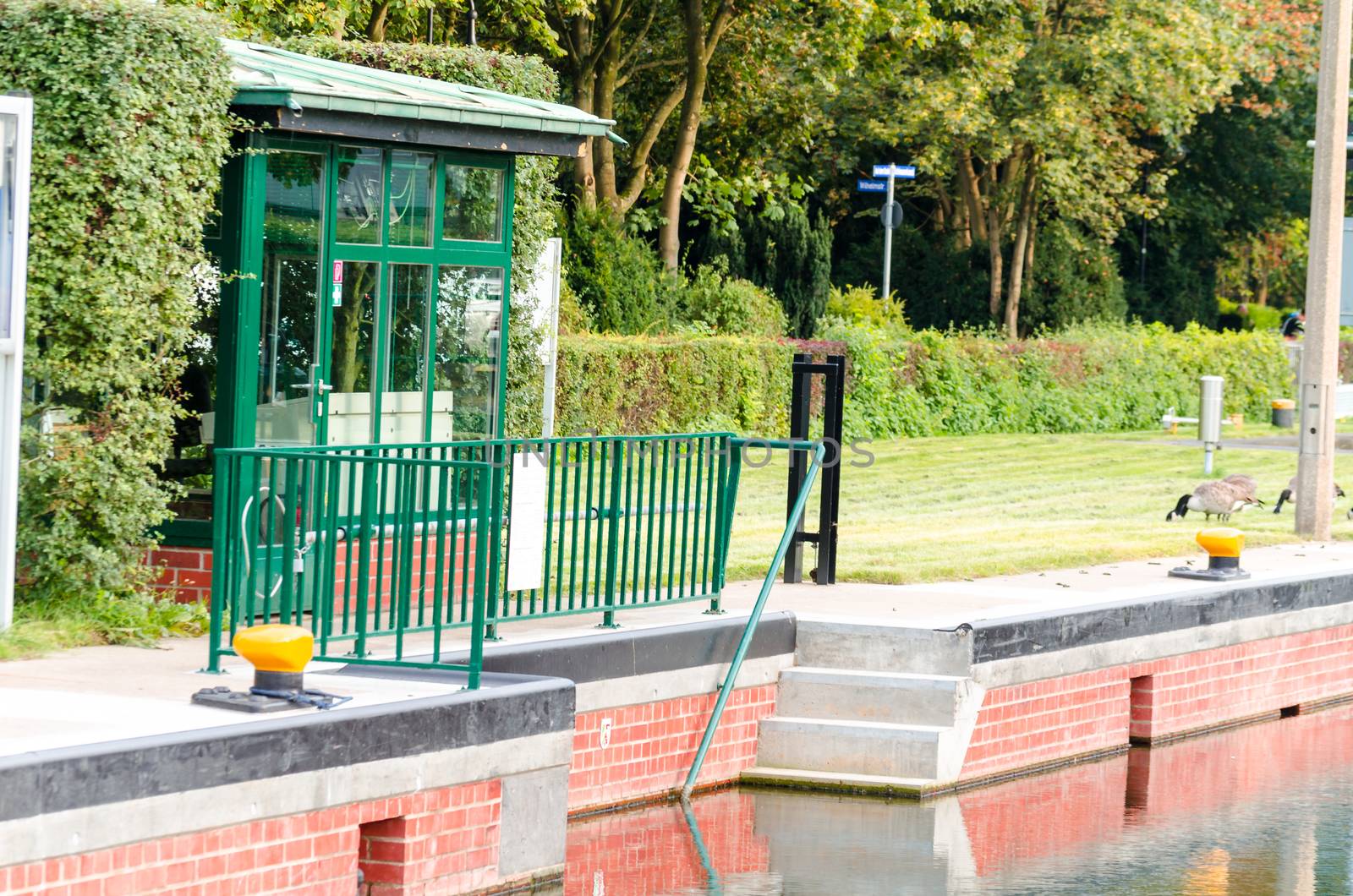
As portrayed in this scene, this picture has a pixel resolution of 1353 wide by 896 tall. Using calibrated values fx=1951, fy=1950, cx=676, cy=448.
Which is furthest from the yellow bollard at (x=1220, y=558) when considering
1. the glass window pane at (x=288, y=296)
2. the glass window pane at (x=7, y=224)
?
the glass window pane at (x=7, y=224)

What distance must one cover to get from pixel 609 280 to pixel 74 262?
660 inches

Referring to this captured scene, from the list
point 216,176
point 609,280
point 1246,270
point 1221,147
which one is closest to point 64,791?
point 216,176

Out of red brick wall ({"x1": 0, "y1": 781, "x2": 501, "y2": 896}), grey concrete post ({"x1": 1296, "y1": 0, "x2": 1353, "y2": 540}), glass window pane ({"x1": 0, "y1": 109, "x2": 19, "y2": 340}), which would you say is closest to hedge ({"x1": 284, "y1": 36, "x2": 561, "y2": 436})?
glass window pane ({"x1": 0, "y1": 109, "x2": 19, "y2": 340})

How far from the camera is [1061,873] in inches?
343

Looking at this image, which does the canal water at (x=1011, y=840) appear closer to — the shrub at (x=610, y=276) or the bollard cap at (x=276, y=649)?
the bollard cap at (x=276, y=649)

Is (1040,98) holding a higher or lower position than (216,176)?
higher

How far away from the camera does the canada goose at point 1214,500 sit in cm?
1780

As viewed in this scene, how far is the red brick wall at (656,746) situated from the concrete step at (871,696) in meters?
0.14

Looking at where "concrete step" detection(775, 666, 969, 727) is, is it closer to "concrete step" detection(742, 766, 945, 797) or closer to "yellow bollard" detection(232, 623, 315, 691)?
"concrete step" detection(742, 766, 945, 797)

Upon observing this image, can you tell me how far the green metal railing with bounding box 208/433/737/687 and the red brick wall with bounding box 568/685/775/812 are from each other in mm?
536

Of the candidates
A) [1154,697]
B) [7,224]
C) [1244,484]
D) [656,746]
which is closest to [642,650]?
[656,746]

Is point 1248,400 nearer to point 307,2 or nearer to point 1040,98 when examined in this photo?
point 1040,98

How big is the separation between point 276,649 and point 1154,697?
6.53 metres

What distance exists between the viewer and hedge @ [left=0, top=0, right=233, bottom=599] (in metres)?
8.70
